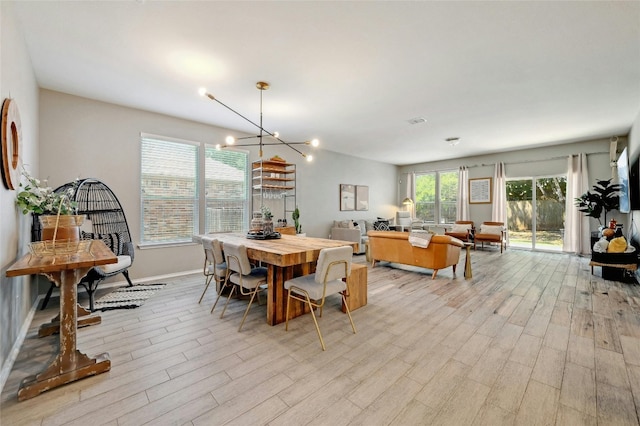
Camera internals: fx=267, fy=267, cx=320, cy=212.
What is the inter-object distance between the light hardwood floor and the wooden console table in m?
0.07

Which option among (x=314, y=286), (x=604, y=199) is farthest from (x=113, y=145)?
(x=604, y=199)

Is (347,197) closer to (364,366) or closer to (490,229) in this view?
(490,229)

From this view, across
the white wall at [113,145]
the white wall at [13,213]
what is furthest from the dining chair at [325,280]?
the white wall at [113,145]

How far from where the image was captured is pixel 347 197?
795 cm

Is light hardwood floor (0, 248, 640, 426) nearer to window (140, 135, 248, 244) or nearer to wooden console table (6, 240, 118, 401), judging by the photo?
wooden console table (6, 240, 118, 401)

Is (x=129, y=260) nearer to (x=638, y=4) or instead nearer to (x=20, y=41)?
(x=20, y=41)

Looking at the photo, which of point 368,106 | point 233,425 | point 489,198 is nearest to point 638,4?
point 368,106

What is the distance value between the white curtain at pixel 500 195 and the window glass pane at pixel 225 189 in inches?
272

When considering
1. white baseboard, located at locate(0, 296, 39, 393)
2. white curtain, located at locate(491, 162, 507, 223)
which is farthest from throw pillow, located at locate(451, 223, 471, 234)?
white baseboard, located at locate(0, 296, 39, 393)

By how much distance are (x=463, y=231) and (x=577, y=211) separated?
2487 millimetres

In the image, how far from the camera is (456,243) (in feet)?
14.8

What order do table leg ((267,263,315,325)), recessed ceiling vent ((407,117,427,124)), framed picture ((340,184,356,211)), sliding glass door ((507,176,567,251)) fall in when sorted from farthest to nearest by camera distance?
1. framed picture ((340,184,356,211))
2. sliding glass door ((507,176,567,251))
3. recessed ceiling vent ((407,117,427,124))
4. table leg ((267,263,315,325))

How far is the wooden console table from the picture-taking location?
175cm

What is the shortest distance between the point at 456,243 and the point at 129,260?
16.4 feet
